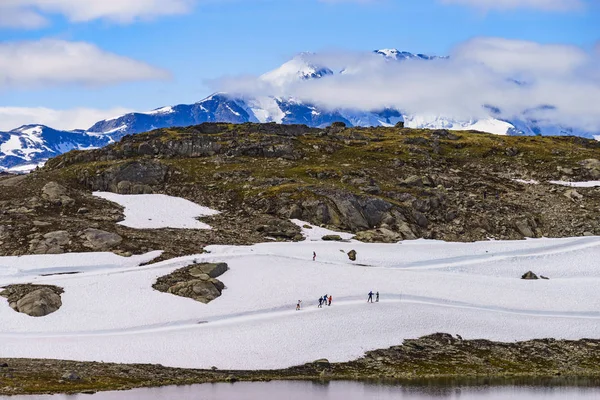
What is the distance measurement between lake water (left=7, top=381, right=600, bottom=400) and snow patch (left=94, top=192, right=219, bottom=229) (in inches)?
2126

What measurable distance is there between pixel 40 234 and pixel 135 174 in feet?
121

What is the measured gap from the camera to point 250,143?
541 feet

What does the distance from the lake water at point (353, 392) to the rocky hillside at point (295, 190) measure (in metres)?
41.0

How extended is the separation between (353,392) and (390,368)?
35.9ft

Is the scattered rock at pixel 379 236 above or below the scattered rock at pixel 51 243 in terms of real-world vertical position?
above

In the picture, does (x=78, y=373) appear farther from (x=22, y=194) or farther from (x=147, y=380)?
(x=22, y=194)

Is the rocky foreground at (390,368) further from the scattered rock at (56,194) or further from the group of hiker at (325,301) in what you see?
the scattered rock at (56,194)

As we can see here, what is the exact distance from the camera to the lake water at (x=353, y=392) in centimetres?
6462

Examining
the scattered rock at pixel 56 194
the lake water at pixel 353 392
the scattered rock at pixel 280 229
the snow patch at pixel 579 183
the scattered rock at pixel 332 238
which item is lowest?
the lake water at pixel 353 392

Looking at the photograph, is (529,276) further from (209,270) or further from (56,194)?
(56,194)

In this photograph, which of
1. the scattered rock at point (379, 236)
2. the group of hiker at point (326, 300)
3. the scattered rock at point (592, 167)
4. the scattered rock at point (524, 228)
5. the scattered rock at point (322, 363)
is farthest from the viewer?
the scattered rock at point (592, 167)

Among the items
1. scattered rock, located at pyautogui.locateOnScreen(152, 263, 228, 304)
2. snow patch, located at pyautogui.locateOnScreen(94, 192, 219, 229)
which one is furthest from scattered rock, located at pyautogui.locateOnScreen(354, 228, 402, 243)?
scattered rock, located at pyautogui.locateOnScreen(152, 263, 228, 304)

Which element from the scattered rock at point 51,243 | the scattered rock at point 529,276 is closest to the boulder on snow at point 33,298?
the scattered rock at point 51,243

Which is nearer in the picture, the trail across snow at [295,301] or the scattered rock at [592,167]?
the trail across snow at [295,301]
